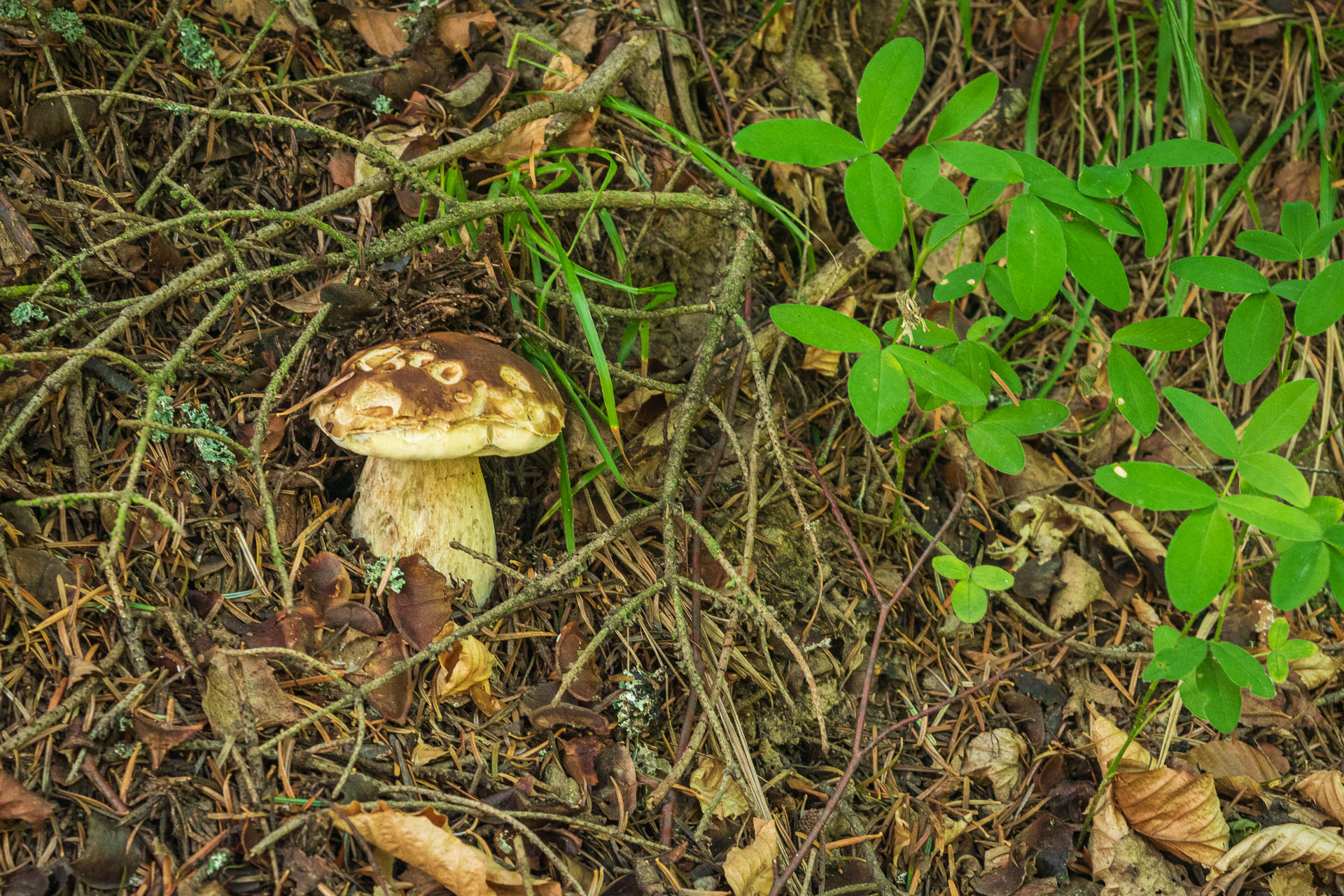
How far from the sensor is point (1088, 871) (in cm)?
207

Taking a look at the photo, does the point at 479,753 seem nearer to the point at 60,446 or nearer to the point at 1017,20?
the point at 60,446

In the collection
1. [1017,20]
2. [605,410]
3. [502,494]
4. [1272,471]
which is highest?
[1017,20]

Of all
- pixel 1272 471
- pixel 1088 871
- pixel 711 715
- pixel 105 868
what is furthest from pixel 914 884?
pixel 105 868

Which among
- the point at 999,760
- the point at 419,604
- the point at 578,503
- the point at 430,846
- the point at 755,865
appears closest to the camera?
the point at 430,846

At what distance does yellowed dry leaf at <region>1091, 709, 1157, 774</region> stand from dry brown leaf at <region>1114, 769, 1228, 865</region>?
4 cm

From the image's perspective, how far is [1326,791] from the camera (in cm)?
225

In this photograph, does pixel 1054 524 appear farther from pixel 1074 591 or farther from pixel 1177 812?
pixel 1177 812

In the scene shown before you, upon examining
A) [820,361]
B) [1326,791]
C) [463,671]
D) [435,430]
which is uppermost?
[435,430]

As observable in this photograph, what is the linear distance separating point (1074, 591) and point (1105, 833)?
744 mm

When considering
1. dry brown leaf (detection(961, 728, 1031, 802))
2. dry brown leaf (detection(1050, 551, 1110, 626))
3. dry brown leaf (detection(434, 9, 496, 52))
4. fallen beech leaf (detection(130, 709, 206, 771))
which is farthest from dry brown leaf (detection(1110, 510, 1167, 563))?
fallen beech leaf (detection(130, 709, 206, 771))

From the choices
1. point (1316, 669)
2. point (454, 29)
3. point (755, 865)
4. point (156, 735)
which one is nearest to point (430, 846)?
point (156, 735)

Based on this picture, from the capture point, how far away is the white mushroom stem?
213cm

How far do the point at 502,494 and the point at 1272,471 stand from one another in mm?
1809

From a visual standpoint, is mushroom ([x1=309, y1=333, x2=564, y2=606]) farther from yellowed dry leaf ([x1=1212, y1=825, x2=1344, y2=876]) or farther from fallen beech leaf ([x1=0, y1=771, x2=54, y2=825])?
yellowed dry leaf ([x1=1212, y1=825, x2=1344, y2=876])
